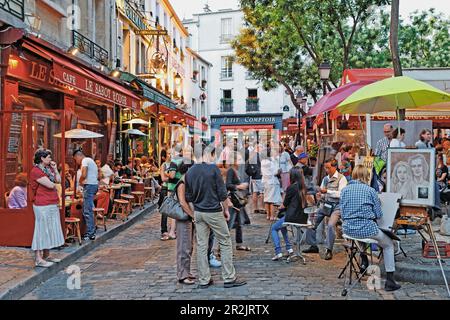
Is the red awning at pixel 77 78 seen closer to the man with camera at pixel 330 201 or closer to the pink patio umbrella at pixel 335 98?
the pink patio umbrella at pixel 335 98

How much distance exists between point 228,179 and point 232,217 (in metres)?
0.67

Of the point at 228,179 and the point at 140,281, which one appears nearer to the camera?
the point at 140,281

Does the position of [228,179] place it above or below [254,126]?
below

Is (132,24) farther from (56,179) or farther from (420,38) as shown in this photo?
(420,38)

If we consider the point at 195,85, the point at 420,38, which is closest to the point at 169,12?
the point at 195,85

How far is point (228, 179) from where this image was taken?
324 inches

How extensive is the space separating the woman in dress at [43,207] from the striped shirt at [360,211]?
4076mm

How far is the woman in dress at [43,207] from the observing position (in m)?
7.00

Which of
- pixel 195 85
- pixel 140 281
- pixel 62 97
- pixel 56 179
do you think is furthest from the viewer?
pixel 195 85

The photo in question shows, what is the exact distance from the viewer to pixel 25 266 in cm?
703

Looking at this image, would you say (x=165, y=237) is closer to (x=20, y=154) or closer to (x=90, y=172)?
(x=90, y=172)

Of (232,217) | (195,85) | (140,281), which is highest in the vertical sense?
(195,85)

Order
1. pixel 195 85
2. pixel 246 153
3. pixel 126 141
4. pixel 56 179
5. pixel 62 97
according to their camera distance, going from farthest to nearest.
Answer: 1. pixel 195 85
2. pixel 126 141
3. pixel 246 153
4. pixel 62 97
5. pixel 56 179

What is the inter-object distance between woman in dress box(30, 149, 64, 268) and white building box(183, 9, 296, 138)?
34.8 m
